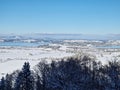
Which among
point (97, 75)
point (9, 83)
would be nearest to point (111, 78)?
point (97, 75)

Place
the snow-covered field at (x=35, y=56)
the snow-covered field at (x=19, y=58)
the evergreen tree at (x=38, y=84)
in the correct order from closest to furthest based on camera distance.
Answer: the evergreen tree at (x=38, y=84) < the snow-covered field at (x=19, y=58) < the snow-covered field at (x=35, y=56)

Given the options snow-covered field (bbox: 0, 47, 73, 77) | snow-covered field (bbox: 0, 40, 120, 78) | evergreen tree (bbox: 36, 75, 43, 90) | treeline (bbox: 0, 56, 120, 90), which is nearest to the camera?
evergreen tree (bbox: 36, 75, 43, 90)

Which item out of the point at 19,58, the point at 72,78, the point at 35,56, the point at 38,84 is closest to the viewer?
the point at 38,84

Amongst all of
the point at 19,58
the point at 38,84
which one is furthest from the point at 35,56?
the point at 38,84

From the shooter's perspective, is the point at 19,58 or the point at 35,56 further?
the point at 35,56

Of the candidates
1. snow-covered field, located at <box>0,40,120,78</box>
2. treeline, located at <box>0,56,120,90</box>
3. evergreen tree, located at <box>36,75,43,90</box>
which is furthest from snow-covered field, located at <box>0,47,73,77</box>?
evergreen tree, located at <box>36,75,43,90</box>

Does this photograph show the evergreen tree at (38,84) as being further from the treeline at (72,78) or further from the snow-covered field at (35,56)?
the snow-covered field at (35,56)

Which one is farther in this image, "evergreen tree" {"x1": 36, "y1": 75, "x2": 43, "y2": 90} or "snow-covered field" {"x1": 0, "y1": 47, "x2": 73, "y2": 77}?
"snow-covered field" {"x1": 0, "y1": 47, "x2": 73, "y2": 77}

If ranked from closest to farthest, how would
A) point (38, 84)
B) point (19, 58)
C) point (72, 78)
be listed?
point (38, 84) < point (72, 78) < point (19, 58)

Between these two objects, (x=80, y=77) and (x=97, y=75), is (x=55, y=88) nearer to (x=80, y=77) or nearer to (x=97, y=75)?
(x=80, y=77)

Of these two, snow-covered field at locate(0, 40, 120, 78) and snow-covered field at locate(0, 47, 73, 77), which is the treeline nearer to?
snow-covered field at locate(0, 40, 120, 78)

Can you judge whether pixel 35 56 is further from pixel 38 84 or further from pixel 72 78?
pixel 38 84

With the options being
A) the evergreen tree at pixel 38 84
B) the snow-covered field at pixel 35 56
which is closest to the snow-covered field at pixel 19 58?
the snow-covered field at pixel 35 56
